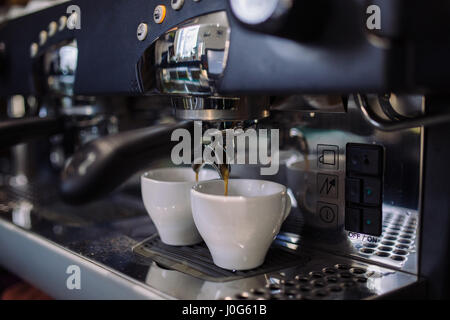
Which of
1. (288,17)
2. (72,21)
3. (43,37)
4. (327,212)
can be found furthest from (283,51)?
(43,37)

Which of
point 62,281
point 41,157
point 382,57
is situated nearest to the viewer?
point 382,57

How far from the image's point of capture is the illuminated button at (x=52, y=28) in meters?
0.65

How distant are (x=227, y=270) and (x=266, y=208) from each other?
82 mm

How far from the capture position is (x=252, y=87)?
0.38m

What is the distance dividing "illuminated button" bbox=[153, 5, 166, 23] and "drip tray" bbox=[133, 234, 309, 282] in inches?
9.9

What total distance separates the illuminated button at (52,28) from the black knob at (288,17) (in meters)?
0.39

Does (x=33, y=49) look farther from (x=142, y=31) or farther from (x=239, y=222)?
(x=239, y=222)

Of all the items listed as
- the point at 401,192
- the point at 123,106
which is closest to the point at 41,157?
the point at 123,106

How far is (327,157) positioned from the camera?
545 mm

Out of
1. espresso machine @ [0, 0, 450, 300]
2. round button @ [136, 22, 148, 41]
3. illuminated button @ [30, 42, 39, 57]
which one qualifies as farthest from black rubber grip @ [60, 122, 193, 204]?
illuminated button @ [30, 42, 39, 57]

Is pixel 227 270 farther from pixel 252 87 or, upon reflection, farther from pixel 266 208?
pixel 252 87

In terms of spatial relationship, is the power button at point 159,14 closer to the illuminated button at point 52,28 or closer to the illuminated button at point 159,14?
the illuminated button at point 159,14

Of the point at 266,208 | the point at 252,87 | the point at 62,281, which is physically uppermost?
the point at 252,87

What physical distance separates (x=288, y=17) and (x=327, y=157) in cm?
25
